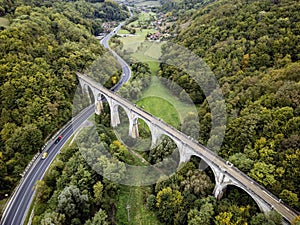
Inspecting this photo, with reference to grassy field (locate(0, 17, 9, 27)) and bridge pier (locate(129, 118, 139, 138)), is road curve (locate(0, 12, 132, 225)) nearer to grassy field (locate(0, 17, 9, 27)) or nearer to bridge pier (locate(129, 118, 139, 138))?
bridge pier (locate(129, 118, 139, 138))

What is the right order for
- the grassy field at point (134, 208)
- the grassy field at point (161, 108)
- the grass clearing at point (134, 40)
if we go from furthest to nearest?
the grass clearing at point (134, 40) < the grassy field at point (161, 108) < the grassy field at point (134, 208)

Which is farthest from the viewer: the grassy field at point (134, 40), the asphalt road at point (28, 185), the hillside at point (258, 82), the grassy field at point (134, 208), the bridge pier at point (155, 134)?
the grassy field at point (134, 40)

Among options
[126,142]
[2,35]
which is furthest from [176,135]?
[2,35]

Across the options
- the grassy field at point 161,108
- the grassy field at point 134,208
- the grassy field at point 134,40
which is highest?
the grassy field at point 134,40

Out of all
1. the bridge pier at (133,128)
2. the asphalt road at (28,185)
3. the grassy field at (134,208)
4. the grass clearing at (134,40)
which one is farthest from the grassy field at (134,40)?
the grassy field at (134,208)

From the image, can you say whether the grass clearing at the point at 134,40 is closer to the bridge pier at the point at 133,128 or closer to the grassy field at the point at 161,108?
the grassy field at the point at 161,108

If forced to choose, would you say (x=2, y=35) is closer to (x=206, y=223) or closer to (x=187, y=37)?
(x=187, y=37)

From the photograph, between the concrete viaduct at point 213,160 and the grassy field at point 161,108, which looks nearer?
the concrete viaduct at point 213,160

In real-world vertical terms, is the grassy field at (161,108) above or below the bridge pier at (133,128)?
above
